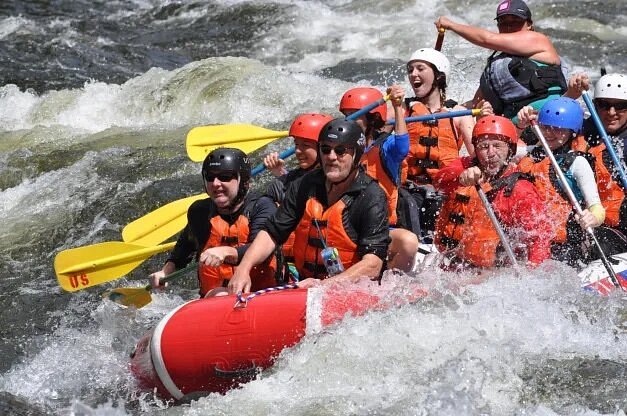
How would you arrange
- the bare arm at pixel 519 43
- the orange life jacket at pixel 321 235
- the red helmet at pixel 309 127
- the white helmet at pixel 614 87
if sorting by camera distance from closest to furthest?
the orange life jacket at pixel 321 235 → the red helmet at pixel 309 127 → the white helmet at pixel 614 87 → the bare arm at pixel 519 43

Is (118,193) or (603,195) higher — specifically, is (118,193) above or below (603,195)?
below

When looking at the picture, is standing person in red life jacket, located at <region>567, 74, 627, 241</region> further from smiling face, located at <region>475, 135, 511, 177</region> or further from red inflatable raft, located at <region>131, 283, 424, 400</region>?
red inflatable raft, located at <region>131, 283, 424, 400</region>

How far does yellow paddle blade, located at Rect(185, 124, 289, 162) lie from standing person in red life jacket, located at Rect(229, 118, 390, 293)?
1720 mm

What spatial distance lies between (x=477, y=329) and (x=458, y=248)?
2.24 feet

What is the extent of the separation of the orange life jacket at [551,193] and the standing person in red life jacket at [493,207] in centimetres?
7

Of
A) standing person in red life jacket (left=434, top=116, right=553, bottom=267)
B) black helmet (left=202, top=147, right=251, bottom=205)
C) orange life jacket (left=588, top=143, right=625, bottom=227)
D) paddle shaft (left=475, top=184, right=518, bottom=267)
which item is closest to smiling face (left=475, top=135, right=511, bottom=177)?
standing person in red life jacket (left=434, top=116, right=553, bottom=267)

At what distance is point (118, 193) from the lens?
9.06 meters

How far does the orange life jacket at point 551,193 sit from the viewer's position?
603 cm

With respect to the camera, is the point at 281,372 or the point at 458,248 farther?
the point at 458,248

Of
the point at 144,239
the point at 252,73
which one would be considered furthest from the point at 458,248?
the point at 252,73

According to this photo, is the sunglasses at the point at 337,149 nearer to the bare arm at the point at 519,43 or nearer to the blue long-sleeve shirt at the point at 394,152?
the blue long-sleeve shirt at the point at 394,152

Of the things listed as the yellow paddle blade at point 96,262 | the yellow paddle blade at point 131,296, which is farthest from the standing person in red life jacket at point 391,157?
the yellow paddle blade at point 131,296

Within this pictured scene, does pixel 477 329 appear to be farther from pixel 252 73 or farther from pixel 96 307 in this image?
pixel 252 73

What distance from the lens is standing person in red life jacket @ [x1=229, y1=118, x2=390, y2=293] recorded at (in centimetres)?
550
